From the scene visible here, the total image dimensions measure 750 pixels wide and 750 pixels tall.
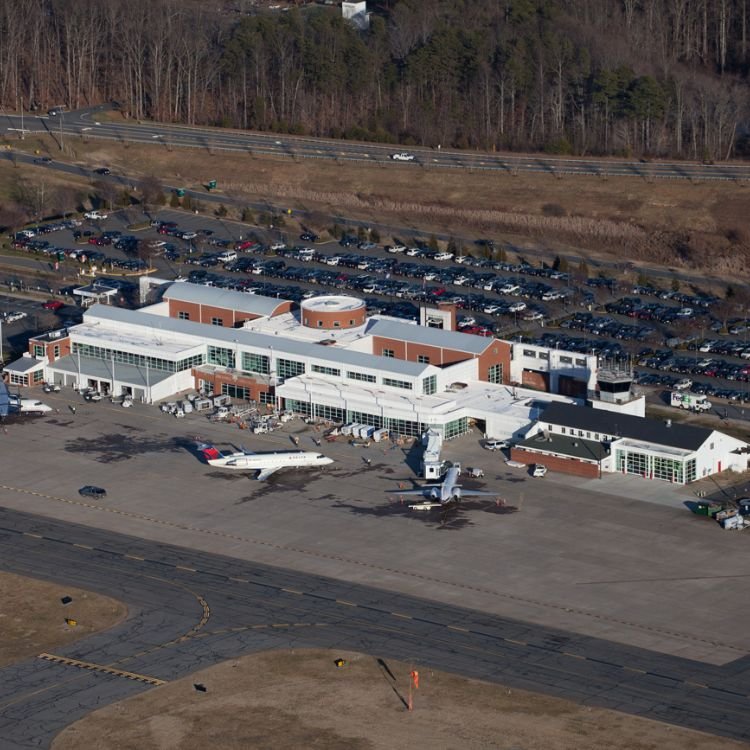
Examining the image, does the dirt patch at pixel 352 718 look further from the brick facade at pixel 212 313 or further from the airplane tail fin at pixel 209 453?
the brick facade at pixel 212 313

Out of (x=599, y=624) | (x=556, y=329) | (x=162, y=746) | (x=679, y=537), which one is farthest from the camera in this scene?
(x=556, y=329)

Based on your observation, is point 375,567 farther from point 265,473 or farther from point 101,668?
point 101,668

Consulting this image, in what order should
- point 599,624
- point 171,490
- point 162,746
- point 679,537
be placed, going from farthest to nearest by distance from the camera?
point 171,490, point 679,537, point 599,624, point 162,746

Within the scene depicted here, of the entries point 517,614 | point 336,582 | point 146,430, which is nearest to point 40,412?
point 146,430

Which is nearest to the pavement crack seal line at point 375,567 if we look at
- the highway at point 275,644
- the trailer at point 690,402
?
the highway at point 275,644

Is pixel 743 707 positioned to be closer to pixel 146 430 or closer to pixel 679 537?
pixel 679 537

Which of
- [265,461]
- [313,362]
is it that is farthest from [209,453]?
[313,362]

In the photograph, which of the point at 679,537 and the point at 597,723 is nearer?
the point at 597,723
